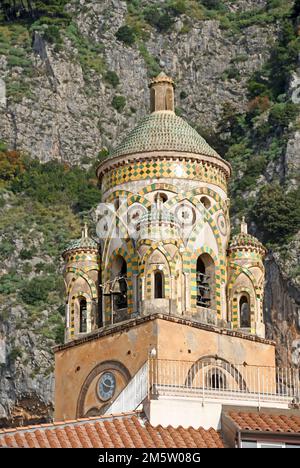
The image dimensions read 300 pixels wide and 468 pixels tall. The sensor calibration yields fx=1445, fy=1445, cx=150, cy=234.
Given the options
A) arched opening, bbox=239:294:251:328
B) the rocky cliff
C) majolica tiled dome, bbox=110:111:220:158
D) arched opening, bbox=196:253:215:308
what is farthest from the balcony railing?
the rocky cliff

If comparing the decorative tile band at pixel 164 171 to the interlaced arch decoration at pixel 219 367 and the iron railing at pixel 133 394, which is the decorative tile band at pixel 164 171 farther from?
the iron railing at pixel 133 394

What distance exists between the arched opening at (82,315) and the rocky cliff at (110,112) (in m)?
35.9

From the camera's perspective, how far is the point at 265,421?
97.1 ft

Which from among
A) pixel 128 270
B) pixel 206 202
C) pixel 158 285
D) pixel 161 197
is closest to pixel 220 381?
pixel 158 285

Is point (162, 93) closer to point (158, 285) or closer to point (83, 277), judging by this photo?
point (83, 277)

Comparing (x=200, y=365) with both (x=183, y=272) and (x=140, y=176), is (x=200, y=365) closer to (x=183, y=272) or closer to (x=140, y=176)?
(x=183, y=272)

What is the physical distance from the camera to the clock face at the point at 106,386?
3575 cm

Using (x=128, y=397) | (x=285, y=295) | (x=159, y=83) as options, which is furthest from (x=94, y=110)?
(x=128, y=397)

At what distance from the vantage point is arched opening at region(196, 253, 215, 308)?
3700 centimetres

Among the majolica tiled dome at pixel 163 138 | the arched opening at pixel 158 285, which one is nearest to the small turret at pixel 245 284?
the arched opening at pixel 158 285

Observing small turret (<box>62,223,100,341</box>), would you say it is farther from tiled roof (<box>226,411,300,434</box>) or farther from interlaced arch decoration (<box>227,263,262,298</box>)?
tiled roof (<box>226,411,300,434</box>)

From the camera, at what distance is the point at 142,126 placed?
38781mm
